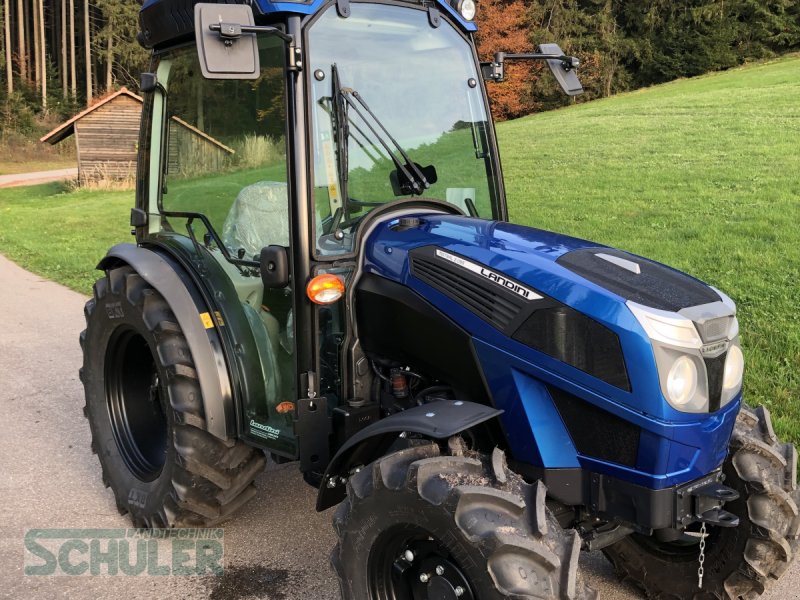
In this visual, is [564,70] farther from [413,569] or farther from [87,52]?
[87,52]

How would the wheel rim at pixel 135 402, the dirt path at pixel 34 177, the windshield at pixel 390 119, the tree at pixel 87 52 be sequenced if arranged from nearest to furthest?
A: the windshield at pixel 390 119 < the wheel rim at pixel 135 402 < the dirt path at pixel 34 177 < the tree at pixel 87 52

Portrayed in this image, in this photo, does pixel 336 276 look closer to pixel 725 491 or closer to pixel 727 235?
pixel 725 491

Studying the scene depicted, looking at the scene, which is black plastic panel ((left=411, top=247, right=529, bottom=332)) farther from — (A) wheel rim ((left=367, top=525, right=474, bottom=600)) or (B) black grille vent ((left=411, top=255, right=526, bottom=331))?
(A) wheel rim ((left=367, top=525, right=474, bottom=600))

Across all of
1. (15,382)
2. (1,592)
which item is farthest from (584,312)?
(15,382)

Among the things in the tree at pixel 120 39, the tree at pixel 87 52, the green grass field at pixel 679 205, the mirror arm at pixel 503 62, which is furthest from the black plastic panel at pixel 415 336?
the tree at pixel 120 39

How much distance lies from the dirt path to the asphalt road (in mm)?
25411

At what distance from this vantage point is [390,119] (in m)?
3.22

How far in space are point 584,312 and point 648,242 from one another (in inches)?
267

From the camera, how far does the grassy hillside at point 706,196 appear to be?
20.2 feet

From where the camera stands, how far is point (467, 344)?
275cm

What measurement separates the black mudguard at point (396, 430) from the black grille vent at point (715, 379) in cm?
68

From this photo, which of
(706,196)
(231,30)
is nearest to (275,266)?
(231,30)

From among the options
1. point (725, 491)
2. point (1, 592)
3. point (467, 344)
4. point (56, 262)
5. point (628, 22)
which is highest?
point (628, 22)

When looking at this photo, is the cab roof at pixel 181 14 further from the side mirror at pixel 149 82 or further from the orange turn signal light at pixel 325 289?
the orange turn signal light at pixel 325 289
